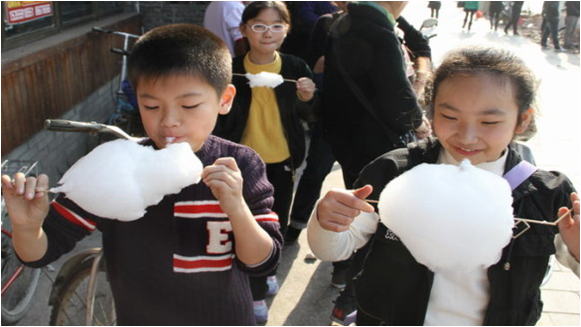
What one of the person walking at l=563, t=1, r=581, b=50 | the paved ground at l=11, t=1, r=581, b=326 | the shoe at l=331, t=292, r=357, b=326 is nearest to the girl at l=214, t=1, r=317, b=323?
the paved ground at l=11, t=1, r=581, b=326

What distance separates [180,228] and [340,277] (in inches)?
82.6

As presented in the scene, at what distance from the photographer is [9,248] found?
→ 310 centimetres

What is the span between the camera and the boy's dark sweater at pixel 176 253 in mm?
1657

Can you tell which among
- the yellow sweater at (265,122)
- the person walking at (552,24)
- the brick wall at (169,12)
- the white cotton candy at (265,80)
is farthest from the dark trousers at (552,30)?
the white cotton candy at (265,80)

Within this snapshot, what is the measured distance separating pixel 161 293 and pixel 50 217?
0.44 m

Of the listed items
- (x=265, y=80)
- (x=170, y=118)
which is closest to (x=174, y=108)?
(x=170, y=118)

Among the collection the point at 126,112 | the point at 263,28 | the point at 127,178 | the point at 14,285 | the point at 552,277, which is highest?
the point at 263,28

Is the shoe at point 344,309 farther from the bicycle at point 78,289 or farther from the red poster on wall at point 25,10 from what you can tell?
the red poster on wall at point 25,10

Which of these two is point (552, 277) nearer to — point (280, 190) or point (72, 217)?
point (280, 190)

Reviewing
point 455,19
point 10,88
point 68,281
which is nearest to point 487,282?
point 68,281

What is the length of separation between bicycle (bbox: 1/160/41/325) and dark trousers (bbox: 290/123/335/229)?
6.23 ft

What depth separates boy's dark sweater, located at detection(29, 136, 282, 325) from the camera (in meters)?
1.66

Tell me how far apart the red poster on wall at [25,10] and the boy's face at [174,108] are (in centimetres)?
290

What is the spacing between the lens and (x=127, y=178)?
150 centimetres
